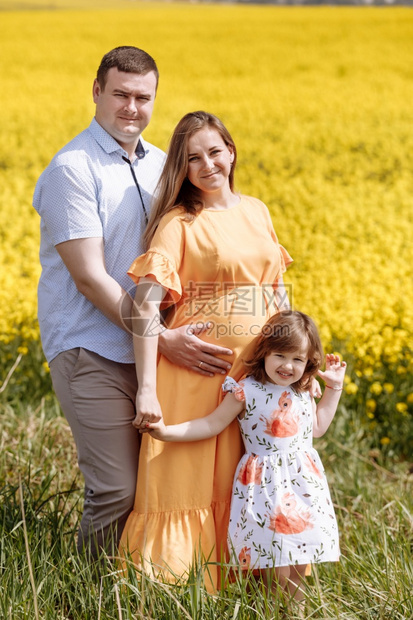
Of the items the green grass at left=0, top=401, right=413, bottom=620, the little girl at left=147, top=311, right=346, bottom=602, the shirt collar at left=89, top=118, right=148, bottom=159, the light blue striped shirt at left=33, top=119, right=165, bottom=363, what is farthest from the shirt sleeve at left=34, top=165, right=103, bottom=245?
the green grass at left=0, top=401, right=413, bottom=620

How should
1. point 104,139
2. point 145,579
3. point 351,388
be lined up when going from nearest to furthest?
point 145,579, point 104,139, point 351,388

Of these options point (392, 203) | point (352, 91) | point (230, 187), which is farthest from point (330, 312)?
point (352, 91)

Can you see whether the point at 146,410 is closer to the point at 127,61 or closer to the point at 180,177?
the point at 180,177

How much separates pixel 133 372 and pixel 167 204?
1.83 feet

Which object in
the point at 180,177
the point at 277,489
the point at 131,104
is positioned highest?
the point at 131,104

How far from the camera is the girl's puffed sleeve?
83.1 inches

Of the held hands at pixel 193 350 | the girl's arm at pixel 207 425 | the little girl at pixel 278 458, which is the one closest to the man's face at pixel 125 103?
the held hands at pixel 193 350

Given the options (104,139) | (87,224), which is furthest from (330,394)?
(104,139)

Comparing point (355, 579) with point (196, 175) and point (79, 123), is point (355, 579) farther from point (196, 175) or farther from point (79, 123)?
point (79, 123)

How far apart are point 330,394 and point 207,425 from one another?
0.41 m

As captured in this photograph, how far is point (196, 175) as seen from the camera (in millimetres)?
2178

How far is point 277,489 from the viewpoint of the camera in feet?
6.92

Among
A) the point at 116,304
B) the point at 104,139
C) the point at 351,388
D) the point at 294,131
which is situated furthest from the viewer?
the point at 294,131

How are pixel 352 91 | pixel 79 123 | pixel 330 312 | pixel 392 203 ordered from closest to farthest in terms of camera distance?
1. pixel 330 312
2. pixel 392 203
3. pixel 79 123
4. pixel 352 91
